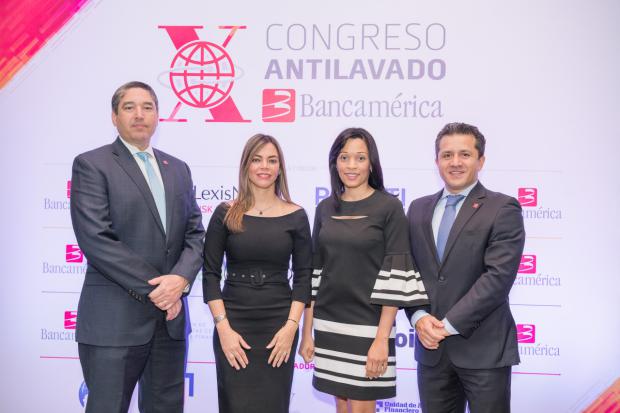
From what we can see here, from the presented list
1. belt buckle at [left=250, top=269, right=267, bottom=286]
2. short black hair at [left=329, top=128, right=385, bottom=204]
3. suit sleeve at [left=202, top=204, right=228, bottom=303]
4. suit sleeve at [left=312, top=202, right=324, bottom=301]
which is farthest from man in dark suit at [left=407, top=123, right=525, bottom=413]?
suit sleeve at [left=202, top=204, right=228, bottom=303]

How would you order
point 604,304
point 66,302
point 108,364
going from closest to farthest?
1. point 108,364
2. point 604,304
3. point 66,302

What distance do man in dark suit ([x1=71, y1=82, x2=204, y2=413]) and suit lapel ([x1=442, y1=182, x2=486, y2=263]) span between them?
1.25m

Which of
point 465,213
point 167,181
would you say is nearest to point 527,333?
point 465,213

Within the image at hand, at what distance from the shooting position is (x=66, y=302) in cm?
394

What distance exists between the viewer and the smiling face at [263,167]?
2.65 meters

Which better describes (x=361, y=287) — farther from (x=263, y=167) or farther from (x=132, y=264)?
(x=132, y=264)

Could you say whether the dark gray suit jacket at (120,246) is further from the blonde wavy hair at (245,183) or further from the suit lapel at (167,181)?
the blonde wavy hair at (245,183)

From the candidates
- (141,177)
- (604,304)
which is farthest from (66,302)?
(604,304)

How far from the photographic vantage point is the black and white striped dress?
2.51 metres

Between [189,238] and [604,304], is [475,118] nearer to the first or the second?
[604,304]

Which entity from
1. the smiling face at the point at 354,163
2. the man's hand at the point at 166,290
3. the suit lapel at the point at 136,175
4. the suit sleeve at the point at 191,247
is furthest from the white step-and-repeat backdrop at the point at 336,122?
the man's hand at the point at 166,290

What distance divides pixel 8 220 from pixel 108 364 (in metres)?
2.14

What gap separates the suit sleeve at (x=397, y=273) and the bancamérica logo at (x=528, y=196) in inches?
60.8

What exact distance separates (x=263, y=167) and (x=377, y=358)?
1098 mm
